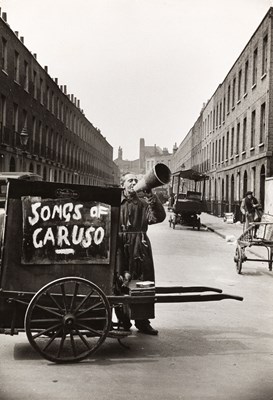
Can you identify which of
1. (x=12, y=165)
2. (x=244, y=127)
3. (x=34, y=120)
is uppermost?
(x=34, y=120)

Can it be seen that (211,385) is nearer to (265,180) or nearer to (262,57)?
(265,180)

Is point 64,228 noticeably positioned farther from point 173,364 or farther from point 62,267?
point 173,364

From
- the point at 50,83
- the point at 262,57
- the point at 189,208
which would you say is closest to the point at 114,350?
the point at 189,208

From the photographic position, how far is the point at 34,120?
3578 centimetres

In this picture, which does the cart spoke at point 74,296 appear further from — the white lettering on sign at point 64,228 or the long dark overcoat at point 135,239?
the long dark overcoat at point 135,239

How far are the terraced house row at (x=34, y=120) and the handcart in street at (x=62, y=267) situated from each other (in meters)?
16.9

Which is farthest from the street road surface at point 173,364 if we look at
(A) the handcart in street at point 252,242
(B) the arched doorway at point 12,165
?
(B) the arched doorway at point 12,165

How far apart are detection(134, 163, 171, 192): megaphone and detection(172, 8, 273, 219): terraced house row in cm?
1814

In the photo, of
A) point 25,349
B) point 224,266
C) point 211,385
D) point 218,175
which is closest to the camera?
point 211,385

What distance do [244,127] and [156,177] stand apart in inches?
975

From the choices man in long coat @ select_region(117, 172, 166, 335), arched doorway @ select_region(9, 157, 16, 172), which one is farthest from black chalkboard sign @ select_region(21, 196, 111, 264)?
arched doorway @ select_region(9, 157, 16, 172)

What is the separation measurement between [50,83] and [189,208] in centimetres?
2328

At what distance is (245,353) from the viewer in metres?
4.66

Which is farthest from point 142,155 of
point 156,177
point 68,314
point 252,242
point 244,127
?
point 68,314
